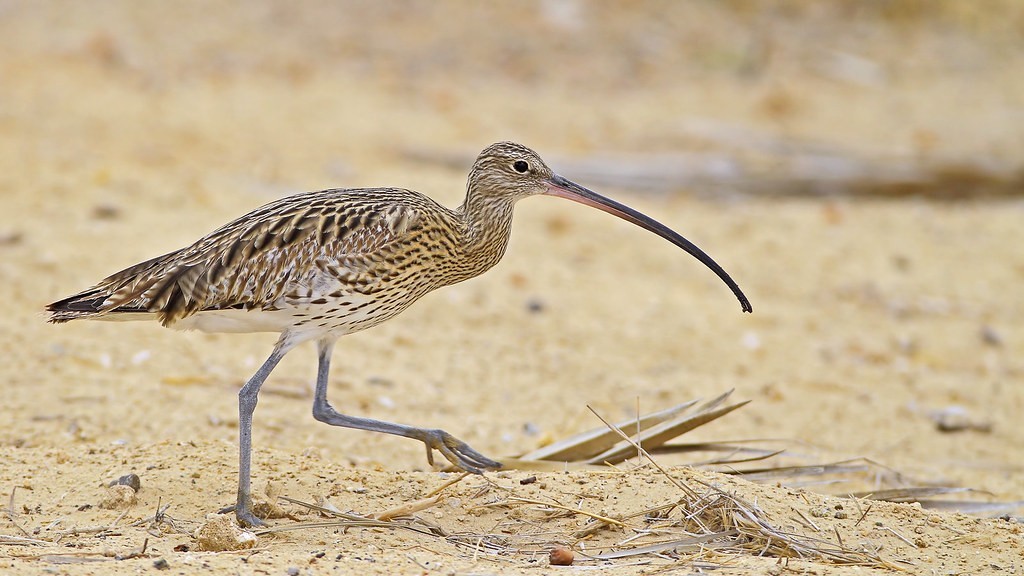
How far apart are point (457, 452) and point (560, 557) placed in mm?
1214

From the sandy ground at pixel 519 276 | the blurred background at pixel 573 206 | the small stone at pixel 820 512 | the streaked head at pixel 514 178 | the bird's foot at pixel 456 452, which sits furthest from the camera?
the blurred background at pixel 573 206

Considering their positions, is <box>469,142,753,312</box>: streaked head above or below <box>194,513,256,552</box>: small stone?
above

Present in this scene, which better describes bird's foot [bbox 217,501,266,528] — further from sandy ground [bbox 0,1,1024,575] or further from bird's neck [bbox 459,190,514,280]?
bird's neck [bbox 459,190,514,280]

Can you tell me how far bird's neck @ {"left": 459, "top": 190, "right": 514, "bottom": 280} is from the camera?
6.10 m

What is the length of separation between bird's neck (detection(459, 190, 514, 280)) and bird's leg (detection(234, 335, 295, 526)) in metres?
1.03

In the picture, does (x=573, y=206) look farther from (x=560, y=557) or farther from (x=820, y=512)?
(x=560, y=557)

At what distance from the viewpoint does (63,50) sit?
1507 cm

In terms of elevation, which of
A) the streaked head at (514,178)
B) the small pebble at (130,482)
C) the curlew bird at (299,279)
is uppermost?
the streaked head at (514,178)

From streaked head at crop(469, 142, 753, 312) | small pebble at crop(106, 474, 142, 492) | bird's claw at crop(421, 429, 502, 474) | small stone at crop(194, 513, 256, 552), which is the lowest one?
small stone at crop(194, 513, 256, 552)

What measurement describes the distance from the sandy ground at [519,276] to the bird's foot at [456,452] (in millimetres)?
184

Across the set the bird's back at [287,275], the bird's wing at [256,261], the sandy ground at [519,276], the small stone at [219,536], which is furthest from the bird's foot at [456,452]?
the small stone at [219,536]

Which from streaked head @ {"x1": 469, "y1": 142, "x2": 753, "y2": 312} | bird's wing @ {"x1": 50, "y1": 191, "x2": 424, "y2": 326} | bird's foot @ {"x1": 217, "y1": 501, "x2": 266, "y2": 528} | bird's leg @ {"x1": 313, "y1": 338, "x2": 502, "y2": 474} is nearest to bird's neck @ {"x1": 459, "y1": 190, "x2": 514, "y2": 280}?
streaked head @ {"x1": 469, "y1": 142, "x2": 753, "y2": 312}

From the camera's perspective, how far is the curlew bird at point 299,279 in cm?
550

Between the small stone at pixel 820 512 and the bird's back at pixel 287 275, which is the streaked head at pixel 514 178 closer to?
the bird's back at pixel 287 275
